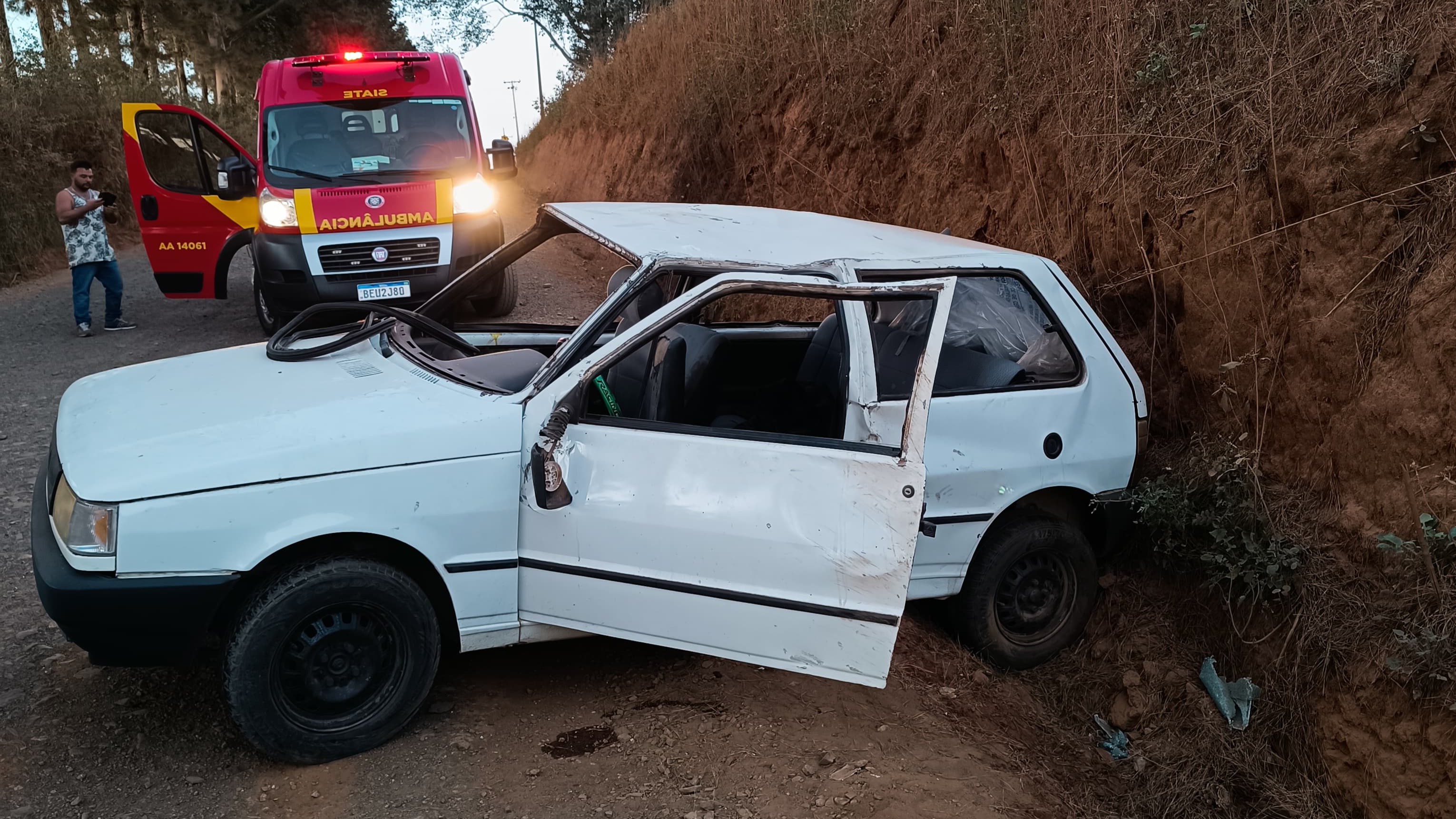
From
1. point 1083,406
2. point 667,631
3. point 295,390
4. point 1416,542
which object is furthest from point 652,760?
point 1416,542

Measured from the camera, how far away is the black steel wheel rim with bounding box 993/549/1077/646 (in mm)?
3988

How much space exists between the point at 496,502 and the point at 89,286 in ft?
27.2

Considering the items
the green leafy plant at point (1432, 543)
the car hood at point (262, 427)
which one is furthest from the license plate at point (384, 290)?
the green leafy plant at point (1432, 543)

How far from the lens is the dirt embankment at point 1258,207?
3.54m

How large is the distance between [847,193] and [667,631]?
20.4 ft

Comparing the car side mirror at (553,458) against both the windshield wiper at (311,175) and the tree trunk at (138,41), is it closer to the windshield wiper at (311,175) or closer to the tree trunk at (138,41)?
the windshield wiper at (311,175)

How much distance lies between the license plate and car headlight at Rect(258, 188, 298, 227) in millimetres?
A: 725

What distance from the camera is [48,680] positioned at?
3.51 metres

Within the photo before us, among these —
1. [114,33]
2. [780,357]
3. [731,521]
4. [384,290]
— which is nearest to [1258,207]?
[780,357]

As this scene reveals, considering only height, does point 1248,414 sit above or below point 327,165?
below

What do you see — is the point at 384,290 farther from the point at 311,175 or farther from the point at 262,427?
the point at 262,427

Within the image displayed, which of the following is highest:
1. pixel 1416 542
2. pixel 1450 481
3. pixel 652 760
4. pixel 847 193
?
pixel 847 193

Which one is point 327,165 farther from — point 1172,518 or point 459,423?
point 1172,518

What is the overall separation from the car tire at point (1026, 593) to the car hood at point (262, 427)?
1957 mm
